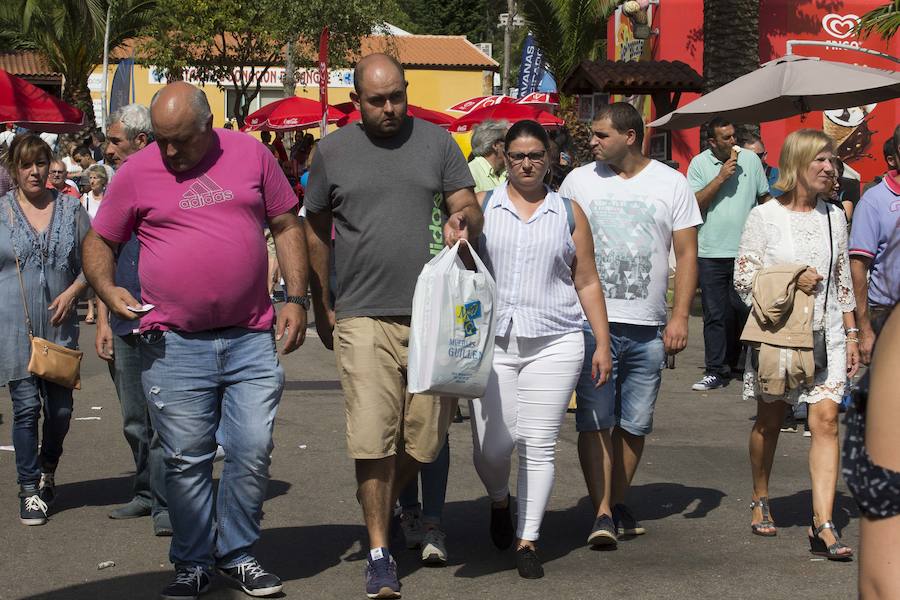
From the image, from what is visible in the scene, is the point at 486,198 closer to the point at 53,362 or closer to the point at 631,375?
the point at 631,375

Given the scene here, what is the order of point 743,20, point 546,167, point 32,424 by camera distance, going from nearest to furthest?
1. point 546,167
2. point 32,424
3. point 743,20

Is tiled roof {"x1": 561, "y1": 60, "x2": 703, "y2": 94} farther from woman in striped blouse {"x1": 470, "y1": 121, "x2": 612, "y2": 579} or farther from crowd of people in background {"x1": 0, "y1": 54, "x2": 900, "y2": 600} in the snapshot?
woman in striped blouse {"x1": 470, "y1": 121, "x2": 612, "y2": 579}

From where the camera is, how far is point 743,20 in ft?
55.1

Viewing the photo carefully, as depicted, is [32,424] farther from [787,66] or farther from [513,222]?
[787,66]

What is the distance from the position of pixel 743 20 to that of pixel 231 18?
74.8 ft

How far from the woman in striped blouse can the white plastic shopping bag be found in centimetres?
43

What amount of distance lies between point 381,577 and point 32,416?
243 cm

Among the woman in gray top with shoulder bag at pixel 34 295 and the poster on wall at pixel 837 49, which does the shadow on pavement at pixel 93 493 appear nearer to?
the woman in gray top with shoulder bag at pixel 34 295

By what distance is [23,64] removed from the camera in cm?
5928

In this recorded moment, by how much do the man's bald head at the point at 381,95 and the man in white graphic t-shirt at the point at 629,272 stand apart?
1230 mm

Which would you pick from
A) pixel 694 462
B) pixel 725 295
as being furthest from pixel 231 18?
pixel 694 462

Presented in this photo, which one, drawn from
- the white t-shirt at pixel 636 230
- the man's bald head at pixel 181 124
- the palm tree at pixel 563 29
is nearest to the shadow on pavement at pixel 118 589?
the man's bald head at pixel 181 124

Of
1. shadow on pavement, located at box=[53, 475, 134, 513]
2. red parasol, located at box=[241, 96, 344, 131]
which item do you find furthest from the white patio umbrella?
red parasol, located at box=[241, 96, 344, 131]

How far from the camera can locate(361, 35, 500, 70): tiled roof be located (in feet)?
204
